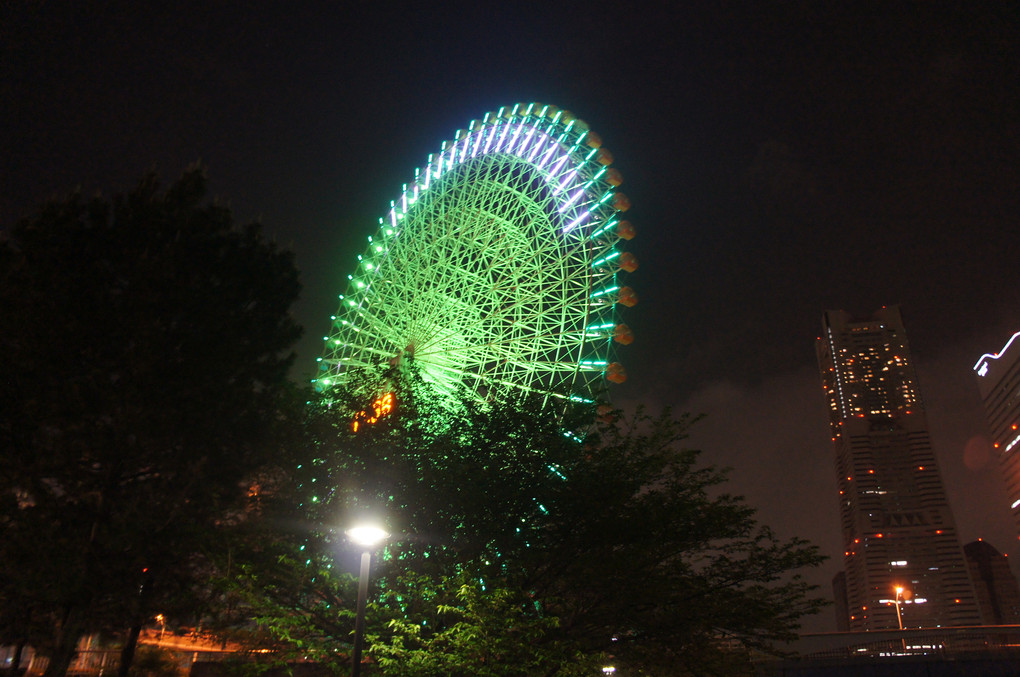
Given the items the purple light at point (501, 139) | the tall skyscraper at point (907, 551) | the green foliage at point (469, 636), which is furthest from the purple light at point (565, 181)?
the tall skyscraper at point (907, 551)

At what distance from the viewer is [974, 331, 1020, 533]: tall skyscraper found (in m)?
116

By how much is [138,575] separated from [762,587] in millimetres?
12038

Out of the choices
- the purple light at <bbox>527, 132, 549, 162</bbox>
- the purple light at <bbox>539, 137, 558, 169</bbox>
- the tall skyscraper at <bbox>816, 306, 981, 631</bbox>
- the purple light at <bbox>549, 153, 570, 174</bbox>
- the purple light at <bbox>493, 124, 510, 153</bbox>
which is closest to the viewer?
the purple light at <bbox>549, 153, 570, 174</bbox>

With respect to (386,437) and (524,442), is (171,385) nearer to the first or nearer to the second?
(386,437)

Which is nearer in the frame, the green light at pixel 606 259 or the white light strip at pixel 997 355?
the green light at pixel 606 259

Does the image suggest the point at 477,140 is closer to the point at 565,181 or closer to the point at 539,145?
the point at 539,145

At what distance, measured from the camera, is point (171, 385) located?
12.0 metres

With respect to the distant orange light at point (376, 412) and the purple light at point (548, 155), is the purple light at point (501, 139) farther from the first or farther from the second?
the distant orange light at point (376, 412)


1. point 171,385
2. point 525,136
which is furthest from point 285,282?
point 525,136

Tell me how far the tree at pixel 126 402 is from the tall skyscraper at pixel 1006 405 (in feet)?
455

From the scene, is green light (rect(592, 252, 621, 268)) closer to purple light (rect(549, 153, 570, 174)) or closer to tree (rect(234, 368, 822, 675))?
purple light (rect(549, 153, 570, 174))

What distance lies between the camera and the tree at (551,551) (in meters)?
12.7

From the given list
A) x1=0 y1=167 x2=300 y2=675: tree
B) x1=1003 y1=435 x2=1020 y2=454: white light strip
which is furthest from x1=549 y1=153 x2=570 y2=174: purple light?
x1=1003 y1=435 x2=1020 y2=454: white light strip

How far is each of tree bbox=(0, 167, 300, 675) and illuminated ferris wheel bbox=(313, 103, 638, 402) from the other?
959 cm
